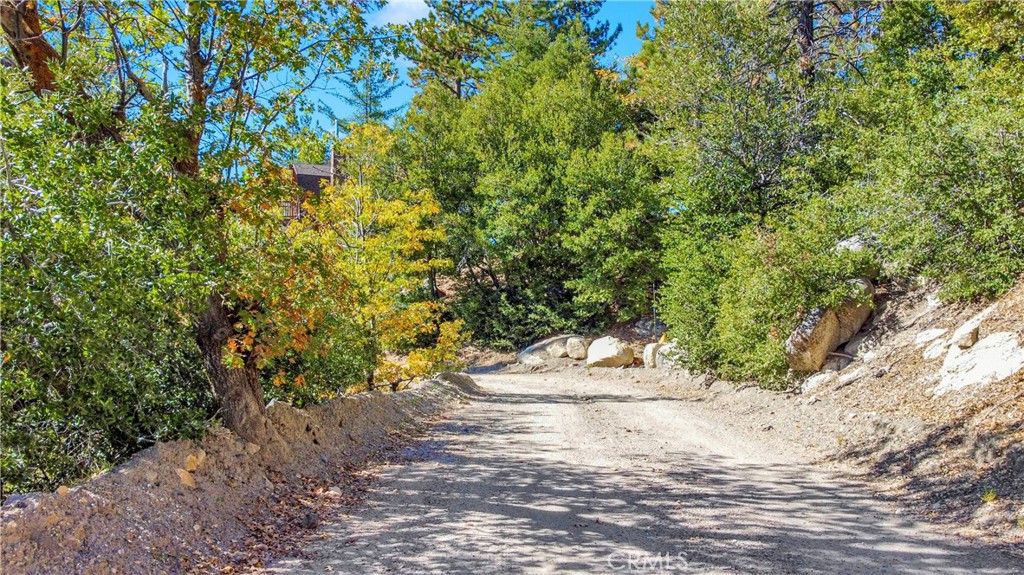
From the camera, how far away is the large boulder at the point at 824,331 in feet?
36.2

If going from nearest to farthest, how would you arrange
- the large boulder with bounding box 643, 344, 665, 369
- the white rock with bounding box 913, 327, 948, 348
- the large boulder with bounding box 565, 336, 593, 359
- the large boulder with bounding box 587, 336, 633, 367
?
the white rock with bounding box 913, 327, 948, 348 → the large boulder with bounding box 643, 344, 665, 369 → the large boulder with bounding box 587, 336, 633, 367 → the large boulder with bounding box 565, 336, 593, 359

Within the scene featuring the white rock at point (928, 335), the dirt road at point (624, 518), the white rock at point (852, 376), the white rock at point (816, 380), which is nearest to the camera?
the dirt road at point (624, 518)

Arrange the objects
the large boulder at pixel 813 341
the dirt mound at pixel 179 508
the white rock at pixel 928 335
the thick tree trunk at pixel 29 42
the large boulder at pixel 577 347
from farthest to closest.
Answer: the large boulder at pixel 577 347
the large boulder at pixel 813 341
the white rock at pixel 928 335
the thick tree trunk at pixel 29 42
the dirt mound at pixel 179 508

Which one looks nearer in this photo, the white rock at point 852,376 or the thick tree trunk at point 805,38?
the white rock at point 852,376

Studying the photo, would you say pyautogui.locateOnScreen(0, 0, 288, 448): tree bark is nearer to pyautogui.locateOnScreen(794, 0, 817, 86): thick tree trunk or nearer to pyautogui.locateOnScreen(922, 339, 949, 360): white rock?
pyautogui.locateOnScreen(922, 339, 949, 360): white rock

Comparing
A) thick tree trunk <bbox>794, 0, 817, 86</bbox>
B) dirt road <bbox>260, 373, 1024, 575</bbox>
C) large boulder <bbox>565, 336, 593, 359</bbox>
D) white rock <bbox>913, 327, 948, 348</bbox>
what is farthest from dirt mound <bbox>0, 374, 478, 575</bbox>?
large boulder <bbox>565, 336, 593, 359</bbox>

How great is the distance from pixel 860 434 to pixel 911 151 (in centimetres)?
484

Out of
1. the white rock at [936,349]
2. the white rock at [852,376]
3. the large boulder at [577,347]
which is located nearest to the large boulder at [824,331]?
the white rock at [852,376]

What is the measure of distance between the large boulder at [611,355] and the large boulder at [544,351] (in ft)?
8.70

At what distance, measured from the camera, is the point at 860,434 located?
7863mm

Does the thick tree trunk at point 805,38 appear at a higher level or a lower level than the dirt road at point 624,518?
higher

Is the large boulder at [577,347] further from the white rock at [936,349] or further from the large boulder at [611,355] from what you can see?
the white rock at [936,349]

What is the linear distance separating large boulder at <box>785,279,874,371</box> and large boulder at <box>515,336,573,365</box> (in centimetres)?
1331

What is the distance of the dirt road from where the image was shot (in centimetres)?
429
